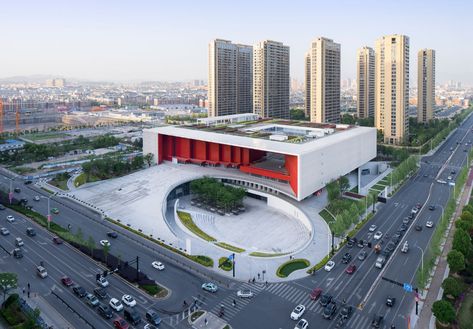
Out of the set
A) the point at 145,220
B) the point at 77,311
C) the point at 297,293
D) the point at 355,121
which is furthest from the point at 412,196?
the point at 355,121

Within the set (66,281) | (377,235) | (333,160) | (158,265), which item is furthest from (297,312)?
(333,160)

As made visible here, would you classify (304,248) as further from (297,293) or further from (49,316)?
(49,316)

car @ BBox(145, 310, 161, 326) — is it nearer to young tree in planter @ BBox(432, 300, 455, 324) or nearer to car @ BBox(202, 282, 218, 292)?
car @ BBox(202, 282, 218, 292)

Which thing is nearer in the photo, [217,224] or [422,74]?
[217,224]

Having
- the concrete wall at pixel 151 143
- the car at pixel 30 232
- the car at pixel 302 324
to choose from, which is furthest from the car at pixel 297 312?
the concrete wall at pixel 151 143

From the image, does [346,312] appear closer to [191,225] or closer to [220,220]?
[191,225]

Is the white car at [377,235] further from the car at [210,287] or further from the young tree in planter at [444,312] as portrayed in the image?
the car at [210,287]
